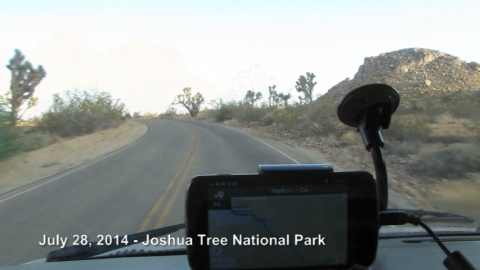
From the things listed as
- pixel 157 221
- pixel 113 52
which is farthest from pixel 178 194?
pixel 113 52

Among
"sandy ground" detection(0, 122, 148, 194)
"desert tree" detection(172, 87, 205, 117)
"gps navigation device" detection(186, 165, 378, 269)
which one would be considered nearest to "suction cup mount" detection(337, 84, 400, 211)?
"gps navigation device" detection(186, 165, 378, 269)

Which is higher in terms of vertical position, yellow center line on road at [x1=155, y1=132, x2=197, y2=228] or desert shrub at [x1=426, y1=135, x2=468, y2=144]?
desert shrub at [x1=426, y1=135, x2=468, y2=144]

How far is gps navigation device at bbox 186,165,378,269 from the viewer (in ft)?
7.71

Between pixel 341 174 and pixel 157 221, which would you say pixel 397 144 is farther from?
pixel 341 174

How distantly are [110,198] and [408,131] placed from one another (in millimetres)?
13843

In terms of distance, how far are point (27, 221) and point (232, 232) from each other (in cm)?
661

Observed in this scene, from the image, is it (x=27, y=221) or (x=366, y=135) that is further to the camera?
(x=27, y=221)

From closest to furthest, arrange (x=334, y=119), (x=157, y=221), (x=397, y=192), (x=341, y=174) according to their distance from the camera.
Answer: (x=341, y=174)
(x=157, y=221)
(x=397, y=192)
(x=334, y=119)

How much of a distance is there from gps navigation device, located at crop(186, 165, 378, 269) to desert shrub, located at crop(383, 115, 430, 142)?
682 inches

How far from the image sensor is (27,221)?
7.84 m

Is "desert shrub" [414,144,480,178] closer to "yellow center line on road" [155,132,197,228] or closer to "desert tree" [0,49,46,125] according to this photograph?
"yellow center line on road" [155,132,197,228]

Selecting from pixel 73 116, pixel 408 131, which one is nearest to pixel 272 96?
pixel 73 116

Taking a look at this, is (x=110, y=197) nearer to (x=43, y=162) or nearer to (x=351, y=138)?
(x=43, y=162)

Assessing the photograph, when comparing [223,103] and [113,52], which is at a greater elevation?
[113,52]
